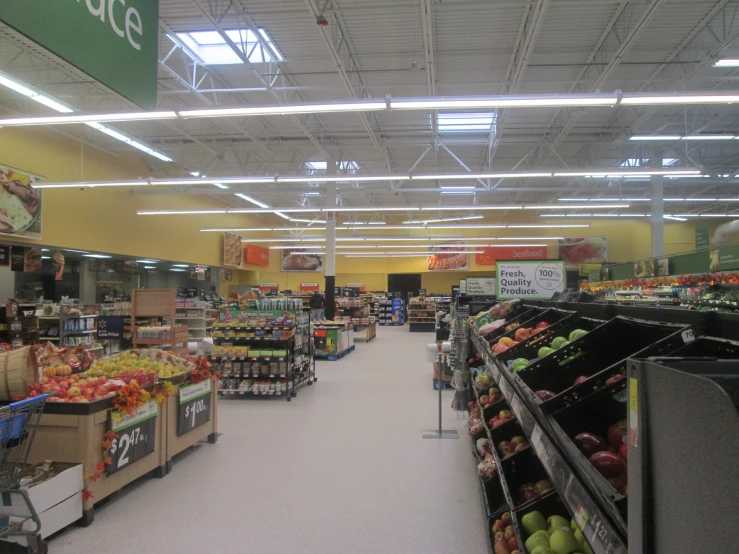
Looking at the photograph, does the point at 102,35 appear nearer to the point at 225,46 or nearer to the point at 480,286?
the point at 225,46

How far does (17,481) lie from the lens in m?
2.75

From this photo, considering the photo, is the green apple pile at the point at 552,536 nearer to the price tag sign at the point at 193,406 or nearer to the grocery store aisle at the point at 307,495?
the grocery store aisle at the point at 307,495

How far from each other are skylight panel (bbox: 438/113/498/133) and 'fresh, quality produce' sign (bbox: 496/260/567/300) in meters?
6.35

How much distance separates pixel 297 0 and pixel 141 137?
8151 millimetres

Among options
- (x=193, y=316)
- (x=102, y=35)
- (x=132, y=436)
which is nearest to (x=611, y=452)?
(x=102, y=35)

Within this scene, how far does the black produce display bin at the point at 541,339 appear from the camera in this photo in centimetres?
281

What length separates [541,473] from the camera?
2686 millimetres

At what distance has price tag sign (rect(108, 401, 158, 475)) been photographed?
360 centimetres

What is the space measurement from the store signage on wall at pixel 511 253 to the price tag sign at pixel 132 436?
800 inches

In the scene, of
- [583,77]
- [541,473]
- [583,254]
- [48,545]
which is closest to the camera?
[541,473]

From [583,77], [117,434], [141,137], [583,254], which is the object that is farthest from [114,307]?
[583,254]

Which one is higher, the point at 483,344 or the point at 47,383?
the point at 483,344

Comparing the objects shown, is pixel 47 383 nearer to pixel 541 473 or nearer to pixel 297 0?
pixel 541 473

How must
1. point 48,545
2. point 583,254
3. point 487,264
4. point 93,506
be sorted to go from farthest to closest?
point 487,264 → point 583,254 → point 93,506 → point 48,545
